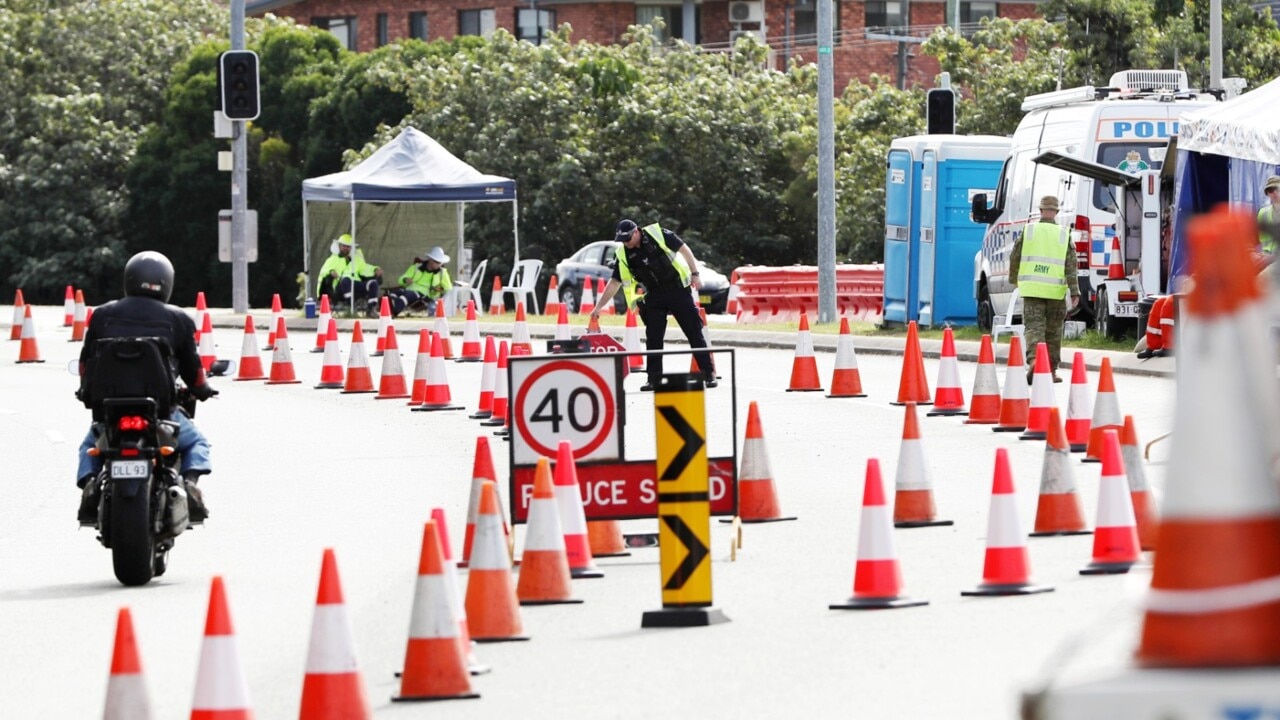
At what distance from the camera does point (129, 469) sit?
424 inches

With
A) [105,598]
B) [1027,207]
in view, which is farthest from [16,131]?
[105,598]

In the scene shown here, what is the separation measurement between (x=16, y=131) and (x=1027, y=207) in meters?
41.5

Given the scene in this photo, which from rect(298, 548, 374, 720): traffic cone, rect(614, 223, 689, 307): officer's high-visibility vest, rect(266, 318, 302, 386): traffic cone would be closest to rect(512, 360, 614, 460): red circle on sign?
rect(298, 548, 374, 720): traffic cone

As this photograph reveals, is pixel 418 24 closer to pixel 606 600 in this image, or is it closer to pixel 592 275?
pixel 592 275

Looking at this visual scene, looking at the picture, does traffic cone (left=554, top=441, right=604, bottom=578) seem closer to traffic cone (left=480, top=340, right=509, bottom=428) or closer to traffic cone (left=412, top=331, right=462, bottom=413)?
traffic cone (left=480, top=340, right=509, bottom=428)

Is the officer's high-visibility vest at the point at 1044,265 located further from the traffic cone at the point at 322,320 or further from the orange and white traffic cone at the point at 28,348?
the orange and white traffic cone at the point at 28,348

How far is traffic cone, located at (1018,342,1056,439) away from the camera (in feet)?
50.7

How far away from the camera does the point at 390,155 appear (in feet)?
123

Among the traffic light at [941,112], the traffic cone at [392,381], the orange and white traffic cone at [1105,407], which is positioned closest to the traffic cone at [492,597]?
the orange and white traffic cone at [1105,407]

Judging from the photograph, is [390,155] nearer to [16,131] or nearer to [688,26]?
[16,131]

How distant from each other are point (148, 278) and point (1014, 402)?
7497mm

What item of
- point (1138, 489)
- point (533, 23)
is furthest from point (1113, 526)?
point (533, 23)

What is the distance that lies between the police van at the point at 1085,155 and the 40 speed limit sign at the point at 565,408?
49.3ft

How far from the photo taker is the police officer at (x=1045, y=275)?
2005cm
